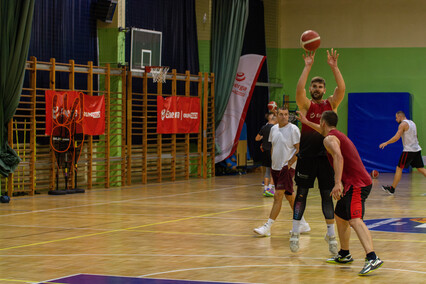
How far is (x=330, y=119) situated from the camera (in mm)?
6777

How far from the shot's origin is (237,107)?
825 inches

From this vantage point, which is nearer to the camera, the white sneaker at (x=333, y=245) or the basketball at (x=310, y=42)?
the white sneaker at (x=333, y=245)

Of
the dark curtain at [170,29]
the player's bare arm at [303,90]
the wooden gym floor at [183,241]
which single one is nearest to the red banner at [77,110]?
the wooden gym floor at [183,241]

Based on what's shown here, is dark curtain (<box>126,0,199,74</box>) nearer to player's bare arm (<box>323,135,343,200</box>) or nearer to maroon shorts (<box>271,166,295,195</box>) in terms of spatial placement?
maroon shorts (<box>271,166,295,195</box>)

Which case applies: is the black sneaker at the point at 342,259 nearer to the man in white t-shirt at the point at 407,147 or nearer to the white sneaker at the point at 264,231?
the white sneaker at the point at 264,231

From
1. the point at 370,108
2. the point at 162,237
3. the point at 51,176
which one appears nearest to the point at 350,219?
the point at 162,237

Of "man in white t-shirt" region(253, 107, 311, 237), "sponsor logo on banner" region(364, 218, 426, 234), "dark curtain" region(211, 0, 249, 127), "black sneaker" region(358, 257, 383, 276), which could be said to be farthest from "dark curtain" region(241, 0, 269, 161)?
"black sneaker" region(358, 257, 383, 276)

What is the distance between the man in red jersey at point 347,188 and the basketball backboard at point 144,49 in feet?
35.1

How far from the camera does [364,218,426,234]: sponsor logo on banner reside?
9.29 m

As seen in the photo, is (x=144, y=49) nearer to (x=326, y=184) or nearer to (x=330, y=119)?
(x=326, y=184)

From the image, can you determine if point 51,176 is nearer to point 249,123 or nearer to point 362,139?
point 249,123

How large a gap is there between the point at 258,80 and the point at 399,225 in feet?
44.4

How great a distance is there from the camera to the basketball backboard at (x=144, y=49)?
1697 centimetres

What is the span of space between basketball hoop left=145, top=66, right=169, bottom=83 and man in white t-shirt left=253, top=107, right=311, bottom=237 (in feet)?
27.3
